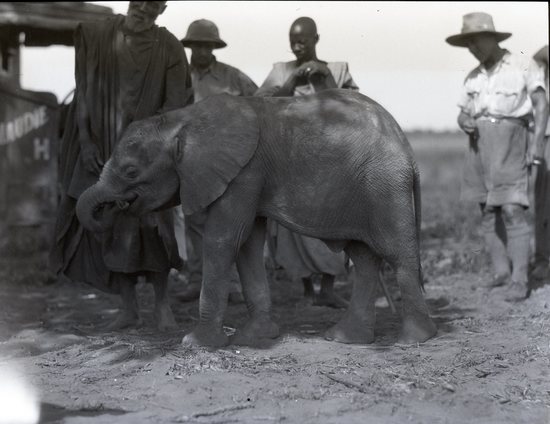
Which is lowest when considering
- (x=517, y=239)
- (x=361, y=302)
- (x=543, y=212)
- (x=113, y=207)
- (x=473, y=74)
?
(x=361, y=302)

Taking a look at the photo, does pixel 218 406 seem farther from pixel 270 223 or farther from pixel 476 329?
pixel 270 223

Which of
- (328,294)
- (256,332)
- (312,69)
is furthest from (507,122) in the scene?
(256,332)

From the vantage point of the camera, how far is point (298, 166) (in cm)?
616

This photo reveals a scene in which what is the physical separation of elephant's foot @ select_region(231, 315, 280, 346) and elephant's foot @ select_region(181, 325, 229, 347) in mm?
126

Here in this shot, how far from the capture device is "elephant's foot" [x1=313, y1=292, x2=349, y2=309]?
801 cm

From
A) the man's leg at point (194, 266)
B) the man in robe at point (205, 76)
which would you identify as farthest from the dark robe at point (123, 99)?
the man in robe at point (205, 76)

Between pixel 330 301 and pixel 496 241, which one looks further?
pixel 496 241

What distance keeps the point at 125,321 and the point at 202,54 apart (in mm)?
2764

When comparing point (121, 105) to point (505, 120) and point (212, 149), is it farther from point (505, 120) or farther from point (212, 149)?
point (505, 120)

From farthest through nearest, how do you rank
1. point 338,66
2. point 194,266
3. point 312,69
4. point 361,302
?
point 194,266
point 338,66
point 312,69
point 361,302

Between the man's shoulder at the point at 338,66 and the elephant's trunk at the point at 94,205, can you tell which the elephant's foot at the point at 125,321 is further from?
the man's shoulder at the point at 338,66

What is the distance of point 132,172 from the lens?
6.25 metres

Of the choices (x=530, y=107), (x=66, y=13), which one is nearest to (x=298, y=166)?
(x=530, y=107)

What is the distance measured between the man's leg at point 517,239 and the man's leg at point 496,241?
0.80 feet
